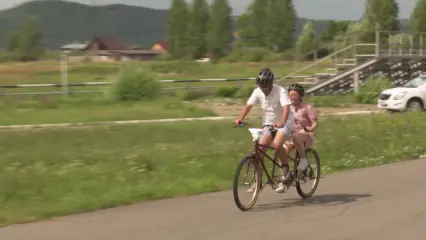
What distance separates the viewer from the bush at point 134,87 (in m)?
33.8

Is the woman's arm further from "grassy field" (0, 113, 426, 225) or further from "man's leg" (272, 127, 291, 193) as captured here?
Answer: "grassy field" (0, 113, 426, 225)

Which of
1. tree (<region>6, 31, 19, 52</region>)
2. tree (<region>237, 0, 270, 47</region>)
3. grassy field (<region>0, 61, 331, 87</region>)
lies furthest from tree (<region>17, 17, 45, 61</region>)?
tree (<region>237, 0, 270, 47</region>)

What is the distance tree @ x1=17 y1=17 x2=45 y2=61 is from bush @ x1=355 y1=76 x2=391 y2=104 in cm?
6932

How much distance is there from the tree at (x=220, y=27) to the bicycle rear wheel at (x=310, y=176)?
126 meters

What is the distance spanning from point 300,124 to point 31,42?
101 metres

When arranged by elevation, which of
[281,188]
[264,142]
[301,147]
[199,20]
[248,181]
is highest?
[199,20]

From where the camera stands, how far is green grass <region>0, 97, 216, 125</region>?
2433 cm

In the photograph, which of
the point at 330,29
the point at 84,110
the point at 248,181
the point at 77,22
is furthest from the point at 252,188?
the point at 330,29

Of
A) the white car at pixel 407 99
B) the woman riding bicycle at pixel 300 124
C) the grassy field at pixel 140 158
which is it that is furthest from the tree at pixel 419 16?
the woman riding bicycle at pixel 300 124

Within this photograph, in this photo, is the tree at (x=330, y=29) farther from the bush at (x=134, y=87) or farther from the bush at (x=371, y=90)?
the bush at (x=134, y=87)

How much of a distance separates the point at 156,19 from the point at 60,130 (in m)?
168

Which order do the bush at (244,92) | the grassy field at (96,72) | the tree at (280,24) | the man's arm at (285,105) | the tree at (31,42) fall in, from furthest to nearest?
the tree at (280,24) < the tree at (31,42) < the grassy field at (96,72) < the bush at (244,92) < the man's arm at (285,105)

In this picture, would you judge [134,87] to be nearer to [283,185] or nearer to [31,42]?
[283,185]

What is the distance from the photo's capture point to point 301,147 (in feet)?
30.5
